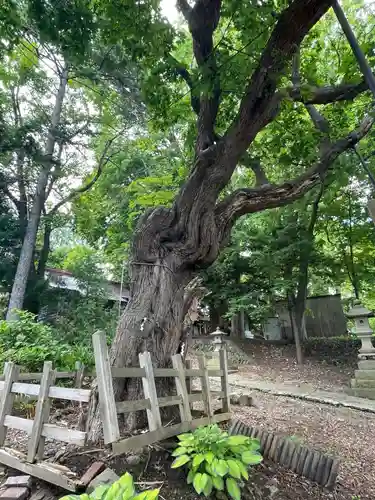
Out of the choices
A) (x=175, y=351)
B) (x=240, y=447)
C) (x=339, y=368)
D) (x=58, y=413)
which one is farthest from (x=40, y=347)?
(x=339, y=368)

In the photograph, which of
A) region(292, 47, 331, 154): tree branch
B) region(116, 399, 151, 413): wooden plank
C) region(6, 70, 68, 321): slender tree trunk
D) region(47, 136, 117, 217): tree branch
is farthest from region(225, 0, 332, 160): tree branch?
region(47, 136, 117, 217): tree branch

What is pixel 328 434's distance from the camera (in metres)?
4.41

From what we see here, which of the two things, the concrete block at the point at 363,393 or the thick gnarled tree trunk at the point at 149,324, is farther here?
the concrete block at the point at 363,393

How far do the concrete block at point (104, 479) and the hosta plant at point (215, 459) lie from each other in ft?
1.61

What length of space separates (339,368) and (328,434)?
5.02 meters

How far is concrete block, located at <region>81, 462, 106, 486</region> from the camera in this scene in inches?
94.7

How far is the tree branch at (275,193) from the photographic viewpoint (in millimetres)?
4277

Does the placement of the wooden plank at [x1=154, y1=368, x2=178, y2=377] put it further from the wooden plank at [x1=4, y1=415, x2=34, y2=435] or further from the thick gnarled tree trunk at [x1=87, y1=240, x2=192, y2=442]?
the wooden plank at [x1=4, y1=415, x2=34, y2=435]

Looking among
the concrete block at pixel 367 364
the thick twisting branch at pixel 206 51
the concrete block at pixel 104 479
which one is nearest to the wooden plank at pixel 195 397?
the concrete block at pixel 104 479

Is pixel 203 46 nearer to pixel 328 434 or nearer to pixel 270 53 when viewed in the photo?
pixel 270 53

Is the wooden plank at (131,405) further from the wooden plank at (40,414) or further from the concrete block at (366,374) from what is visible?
the concrete block at (366,374)

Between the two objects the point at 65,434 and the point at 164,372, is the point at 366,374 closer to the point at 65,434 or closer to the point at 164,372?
the point at 164,372

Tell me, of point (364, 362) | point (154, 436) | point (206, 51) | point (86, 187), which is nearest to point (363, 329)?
point (364, 362)

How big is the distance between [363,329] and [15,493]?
7.49 metres
